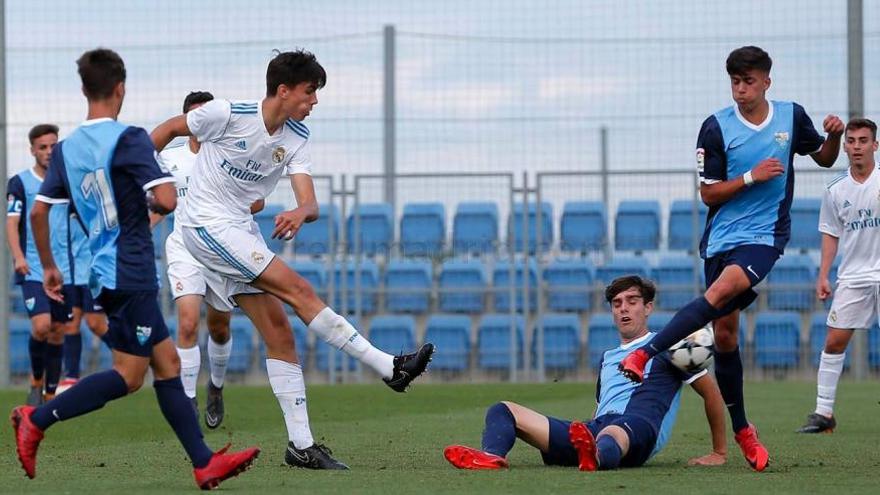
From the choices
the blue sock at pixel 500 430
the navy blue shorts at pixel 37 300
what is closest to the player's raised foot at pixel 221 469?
the blue sock at pixel 500 430

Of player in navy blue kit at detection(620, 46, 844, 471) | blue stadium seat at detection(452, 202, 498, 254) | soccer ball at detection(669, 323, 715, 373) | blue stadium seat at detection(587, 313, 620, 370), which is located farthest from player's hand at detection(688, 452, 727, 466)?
blue stadium seat at detection(452, 202, 498, 254)

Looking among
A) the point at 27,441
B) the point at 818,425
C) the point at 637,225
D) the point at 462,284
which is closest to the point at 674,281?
the point at 637,225

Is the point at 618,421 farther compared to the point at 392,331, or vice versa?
the point at 392,331

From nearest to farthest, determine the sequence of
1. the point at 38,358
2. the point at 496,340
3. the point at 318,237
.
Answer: the point at 38,358 < the point at 496,340 < the point at 318,237

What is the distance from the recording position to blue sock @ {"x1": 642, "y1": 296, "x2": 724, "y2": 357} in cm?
725

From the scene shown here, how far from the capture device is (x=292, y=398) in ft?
24.9

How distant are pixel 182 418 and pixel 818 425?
17.0 ft

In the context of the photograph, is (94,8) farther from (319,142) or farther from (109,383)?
(109,383)

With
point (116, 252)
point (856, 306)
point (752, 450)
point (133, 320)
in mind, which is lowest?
point (752, 450)

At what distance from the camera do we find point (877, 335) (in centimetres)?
1816

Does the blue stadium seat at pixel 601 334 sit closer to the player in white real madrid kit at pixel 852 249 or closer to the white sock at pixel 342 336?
the player in white real madrid kit at pixel 852 249

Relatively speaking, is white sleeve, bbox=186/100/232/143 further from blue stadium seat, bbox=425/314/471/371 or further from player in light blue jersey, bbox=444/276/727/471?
blue stadium seat, bbox=425/314/471/371

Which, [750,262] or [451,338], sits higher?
[750,262]

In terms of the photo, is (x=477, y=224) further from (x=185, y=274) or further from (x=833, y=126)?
(x=833, y=126)
